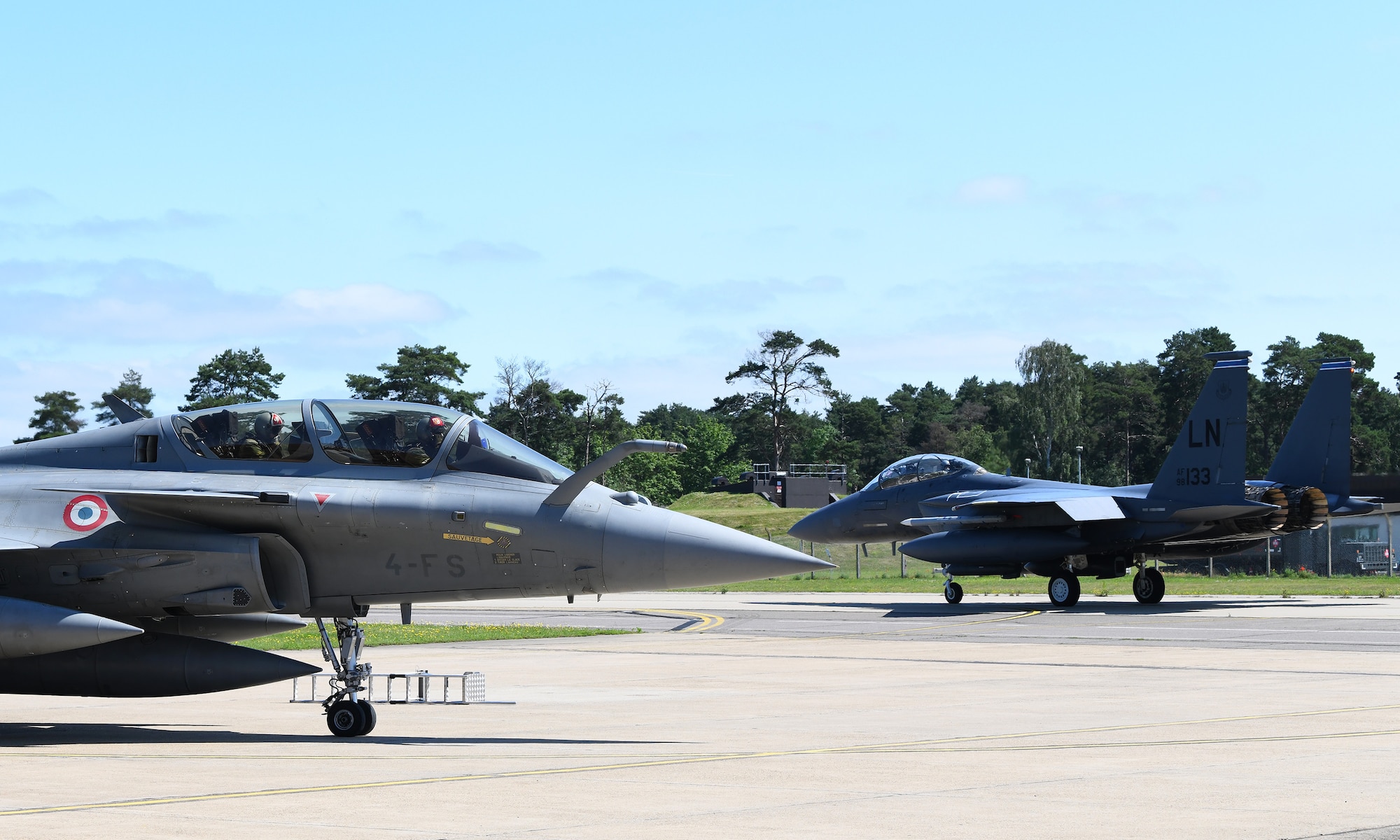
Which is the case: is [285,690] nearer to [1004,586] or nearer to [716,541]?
[716,541]

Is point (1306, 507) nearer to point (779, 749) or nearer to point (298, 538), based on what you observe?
point (779, 749)

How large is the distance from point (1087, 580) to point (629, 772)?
42.1 m

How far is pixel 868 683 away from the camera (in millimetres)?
17547

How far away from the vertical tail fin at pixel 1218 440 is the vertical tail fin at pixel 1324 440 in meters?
2.59

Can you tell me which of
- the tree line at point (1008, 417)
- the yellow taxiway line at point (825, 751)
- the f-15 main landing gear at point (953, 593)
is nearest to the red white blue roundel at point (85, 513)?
the yellow taxiway line at point (825, 751)

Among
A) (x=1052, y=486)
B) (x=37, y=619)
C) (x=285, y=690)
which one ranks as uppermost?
(x=1052, y=486)

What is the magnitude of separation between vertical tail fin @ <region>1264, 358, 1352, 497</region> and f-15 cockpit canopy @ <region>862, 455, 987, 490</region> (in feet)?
23.4

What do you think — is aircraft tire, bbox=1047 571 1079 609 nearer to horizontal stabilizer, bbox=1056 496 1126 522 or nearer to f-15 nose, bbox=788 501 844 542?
horizontal stabilizer, bbox=1056 496 1126 522

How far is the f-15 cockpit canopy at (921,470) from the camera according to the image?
118ft

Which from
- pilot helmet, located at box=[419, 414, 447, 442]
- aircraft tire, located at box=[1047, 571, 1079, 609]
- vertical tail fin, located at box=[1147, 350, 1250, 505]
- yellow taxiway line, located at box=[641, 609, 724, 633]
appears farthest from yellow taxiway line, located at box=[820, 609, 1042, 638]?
pilot helmet, located at box=[419, 414, 447, 442]

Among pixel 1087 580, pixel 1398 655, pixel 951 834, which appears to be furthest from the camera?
pixel 1087 580

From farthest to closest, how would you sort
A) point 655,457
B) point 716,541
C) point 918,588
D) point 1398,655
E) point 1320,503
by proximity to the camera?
point 655,457 < point 918,588 < point 1320,503 < point 1398,655 < point 716,541

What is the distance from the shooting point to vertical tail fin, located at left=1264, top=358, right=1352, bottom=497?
33062 millimetres

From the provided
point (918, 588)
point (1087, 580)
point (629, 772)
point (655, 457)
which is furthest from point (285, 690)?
point (655, 457)
